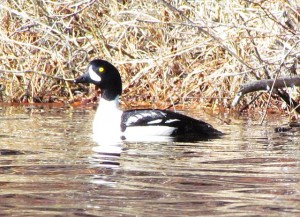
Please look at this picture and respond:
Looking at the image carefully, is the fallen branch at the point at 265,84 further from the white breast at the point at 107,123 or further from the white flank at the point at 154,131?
the white breast at the point at 107,123

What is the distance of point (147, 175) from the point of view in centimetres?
601

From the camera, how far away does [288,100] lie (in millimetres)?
9867

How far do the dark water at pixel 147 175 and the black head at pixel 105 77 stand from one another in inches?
46.7

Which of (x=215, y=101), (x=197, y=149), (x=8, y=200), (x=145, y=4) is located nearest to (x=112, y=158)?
(x=197, y=149)

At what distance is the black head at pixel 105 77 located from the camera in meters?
10.5

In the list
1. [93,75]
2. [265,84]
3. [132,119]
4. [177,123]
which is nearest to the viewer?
[265,84]

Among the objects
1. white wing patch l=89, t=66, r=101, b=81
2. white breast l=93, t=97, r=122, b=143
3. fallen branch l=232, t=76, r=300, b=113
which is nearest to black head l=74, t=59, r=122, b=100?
white wing patch l=89, t=66, r=101, b=81

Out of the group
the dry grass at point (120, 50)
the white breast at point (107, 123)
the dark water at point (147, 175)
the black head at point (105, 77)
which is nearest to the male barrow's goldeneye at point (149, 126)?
the white breast at point (107, 123)

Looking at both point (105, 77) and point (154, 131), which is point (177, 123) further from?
point (105, 77)

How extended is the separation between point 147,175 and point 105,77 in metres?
4.60

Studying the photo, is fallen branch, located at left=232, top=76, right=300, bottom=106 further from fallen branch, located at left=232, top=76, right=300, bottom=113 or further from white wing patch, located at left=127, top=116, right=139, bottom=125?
white wing patch, located at left=127, top=116, right=139, bottom=125

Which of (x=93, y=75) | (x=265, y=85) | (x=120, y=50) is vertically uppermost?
(x=120, y=50)

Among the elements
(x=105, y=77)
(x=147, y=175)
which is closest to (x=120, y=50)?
(x=105, y=77)

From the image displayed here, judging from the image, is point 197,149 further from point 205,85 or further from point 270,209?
point 205,85
